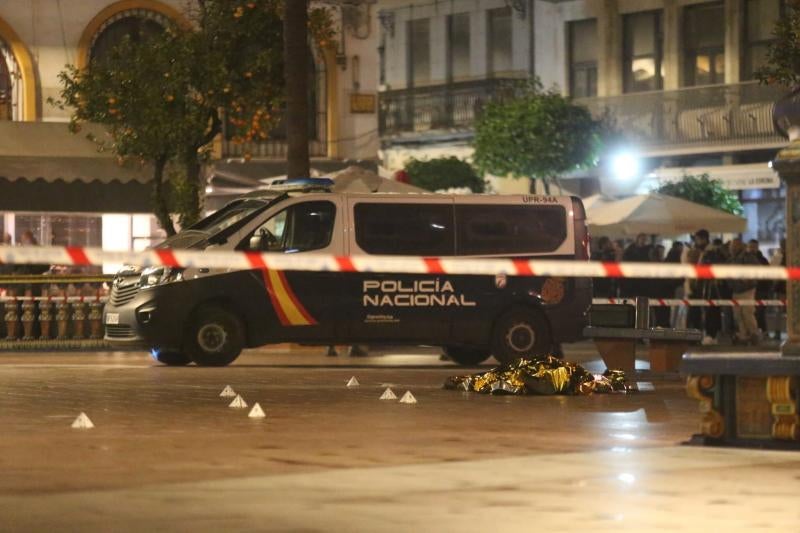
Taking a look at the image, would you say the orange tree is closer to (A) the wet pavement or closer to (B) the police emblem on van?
(B) the police emblem on van

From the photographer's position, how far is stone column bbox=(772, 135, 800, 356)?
11.8m

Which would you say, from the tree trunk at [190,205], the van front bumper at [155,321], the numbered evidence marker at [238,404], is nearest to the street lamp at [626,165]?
the tree trunk at [190,205]

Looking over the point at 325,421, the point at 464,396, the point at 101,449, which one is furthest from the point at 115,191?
the point at 101,449

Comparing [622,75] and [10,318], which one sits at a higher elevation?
[622,75]

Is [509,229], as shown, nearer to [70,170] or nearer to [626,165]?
[70,170]

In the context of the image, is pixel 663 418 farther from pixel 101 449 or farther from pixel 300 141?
pixel 300 141

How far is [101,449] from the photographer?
11.3 m

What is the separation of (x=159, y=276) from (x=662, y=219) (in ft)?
52.9

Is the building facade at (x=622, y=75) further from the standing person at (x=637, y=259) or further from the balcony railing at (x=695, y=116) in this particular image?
the standing person at (x=637, y=259)

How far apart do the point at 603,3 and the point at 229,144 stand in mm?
18390

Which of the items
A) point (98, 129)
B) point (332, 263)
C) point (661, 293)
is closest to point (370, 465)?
point (332, 263)

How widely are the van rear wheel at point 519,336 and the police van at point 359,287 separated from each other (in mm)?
12

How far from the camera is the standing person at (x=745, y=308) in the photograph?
97.0 ft

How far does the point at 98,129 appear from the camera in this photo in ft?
109
